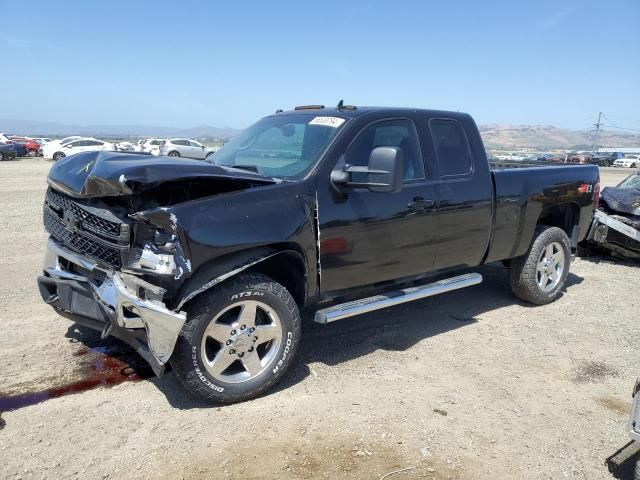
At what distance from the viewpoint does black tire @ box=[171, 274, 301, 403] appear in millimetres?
3291

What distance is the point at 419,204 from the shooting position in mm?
4395

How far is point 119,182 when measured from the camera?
307 cm

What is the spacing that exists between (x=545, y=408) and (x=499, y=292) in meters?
2.89

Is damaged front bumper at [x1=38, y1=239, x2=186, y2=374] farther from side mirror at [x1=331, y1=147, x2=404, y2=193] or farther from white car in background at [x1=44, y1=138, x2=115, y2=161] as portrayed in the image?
white car in background at [x1=44, y1=138, x2=115, y2=161]

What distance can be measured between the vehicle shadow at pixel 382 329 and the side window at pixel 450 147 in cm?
155

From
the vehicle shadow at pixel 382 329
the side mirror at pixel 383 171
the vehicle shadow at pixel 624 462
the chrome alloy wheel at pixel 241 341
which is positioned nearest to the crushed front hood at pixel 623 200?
the vehicle shadow at pixel 382 329

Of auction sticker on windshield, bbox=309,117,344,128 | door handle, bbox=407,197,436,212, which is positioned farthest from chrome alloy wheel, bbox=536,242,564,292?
auction sticker on windshield, bbox=309,117,344,128

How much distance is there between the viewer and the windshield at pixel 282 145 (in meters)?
4.05

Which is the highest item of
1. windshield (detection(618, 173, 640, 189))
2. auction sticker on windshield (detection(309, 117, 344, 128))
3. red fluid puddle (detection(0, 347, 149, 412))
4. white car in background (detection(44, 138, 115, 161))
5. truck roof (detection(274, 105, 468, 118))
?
truck roof (detection(274, 105, 468, 118))

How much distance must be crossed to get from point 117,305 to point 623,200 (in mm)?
7666

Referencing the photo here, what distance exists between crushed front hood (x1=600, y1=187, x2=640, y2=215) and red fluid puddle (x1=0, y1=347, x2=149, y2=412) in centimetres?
726

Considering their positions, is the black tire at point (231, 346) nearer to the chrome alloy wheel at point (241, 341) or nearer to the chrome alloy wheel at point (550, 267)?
the chrome alloy wheel at point (241, 341)

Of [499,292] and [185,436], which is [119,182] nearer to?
[185,436]

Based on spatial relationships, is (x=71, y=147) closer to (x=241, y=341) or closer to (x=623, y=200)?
(x=623, y=200)
